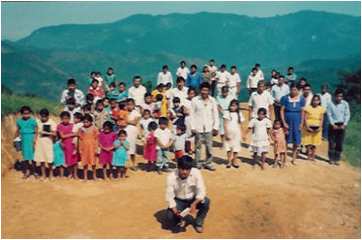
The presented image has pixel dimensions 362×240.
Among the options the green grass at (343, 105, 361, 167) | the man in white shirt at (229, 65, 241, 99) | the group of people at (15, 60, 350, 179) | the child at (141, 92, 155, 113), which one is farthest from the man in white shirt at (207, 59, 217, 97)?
the green grass at (343, 105, 361, 167)

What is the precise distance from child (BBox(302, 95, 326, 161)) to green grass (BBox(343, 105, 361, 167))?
49.4 inches

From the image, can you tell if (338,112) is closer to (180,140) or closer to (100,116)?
(180,140)

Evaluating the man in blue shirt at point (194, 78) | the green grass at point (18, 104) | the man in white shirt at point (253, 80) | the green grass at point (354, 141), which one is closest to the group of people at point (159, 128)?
the green grass at point (354, 141)

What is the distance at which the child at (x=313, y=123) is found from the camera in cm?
990

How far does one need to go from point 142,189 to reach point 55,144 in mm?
1765

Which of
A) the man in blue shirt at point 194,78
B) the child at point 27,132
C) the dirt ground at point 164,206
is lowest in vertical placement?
the dirt ground at point 164,206

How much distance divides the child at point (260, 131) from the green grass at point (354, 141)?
97.0 inches

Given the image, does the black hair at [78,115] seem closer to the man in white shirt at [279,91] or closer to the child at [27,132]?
the child at [27,132]

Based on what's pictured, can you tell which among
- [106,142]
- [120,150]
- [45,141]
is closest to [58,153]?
[45,141]

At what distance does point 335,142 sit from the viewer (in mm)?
10219

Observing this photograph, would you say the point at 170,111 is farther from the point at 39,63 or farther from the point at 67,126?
the point at 39,63

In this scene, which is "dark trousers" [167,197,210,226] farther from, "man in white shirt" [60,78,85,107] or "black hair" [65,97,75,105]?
"man in white shirt" [60,78,85,107]

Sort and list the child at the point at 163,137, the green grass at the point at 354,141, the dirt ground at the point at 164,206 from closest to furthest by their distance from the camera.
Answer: the dirt ground at the point at 164,206, the child at the point at 163,137, the green grass at the point at 354,141

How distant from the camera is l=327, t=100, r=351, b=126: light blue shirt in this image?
997 cm
